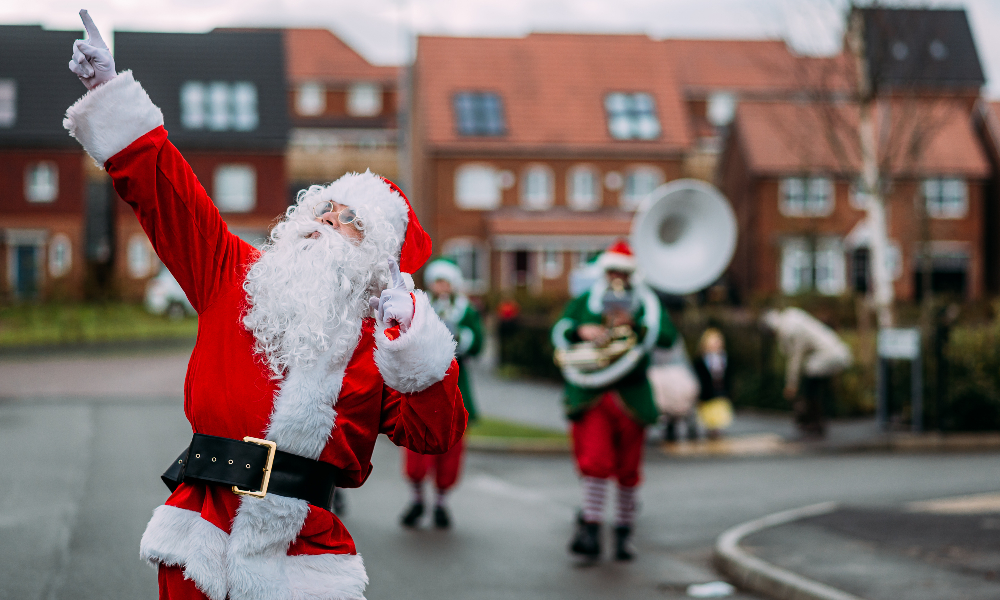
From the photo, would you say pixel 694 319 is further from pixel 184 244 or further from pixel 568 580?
pixel 184 244

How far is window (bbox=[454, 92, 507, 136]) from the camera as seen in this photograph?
154 ft

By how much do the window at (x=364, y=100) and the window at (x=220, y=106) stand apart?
22.5 meters

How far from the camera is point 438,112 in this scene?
1850 inches

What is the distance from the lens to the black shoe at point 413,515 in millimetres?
8750

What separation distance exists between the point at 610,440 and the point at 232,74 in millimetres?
38318

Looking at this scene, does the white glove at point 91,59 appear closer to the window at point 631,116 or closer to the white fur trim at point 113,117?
the white fur trim at point 113,117

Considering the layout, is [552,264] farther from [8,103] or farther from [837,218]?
[8,103]

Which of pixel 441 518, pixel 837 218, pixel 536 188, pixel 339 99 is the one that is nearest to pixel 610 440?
pixel 441 518

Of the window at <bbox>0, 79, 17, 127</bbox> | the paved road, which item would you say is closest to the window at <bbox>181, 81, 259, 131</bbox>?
the window at <bbox>0, 79, 17, 127</bbox>

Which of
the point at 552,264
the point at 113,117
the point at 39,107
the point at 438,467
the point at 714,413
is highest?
the point at 39,107

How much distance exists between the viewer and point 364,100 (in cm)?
6712

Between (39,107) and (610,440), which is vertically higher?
(39,107)

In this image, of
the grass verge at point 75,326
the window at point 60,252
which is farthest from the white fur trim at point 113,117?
the window at point 60,252

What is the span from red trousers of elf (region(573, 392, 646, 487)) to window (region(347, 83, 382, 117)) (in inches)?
2393
